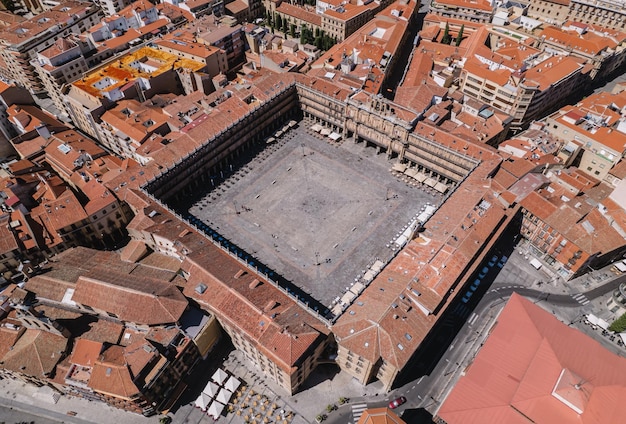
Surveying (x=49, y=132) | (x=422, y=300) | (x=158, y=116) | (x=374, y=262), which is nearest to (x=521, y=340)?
(x=422, y=300)

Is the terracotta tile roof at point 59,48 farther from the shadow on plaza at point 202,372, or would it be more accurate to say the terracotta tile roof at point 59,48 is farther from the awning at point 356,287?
the awning at point 356,287

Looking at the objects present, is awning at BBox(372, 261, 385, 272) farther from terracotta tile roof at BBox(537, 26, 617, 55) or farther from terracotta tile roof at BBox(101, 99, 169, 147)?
terracotta tile roof at BBox(537, 26, 617, 55)

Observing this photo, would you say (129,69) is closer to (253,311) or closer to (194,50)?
(194,50)

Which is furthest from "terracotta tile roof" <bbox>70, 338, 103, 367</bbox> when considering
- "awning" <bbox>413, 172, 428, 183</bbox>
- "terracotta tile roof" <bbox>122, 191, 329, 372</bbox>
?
"awning" <bbox>413, 172, 428, 183</bbox>

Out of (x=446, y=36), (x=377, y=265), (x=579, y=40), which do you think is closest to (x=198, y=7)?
(x=446, y=36)

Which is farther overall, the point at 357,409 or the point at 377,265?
the point at 377,265

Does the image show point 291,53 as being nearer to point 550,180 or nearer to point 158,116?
point 158,116
